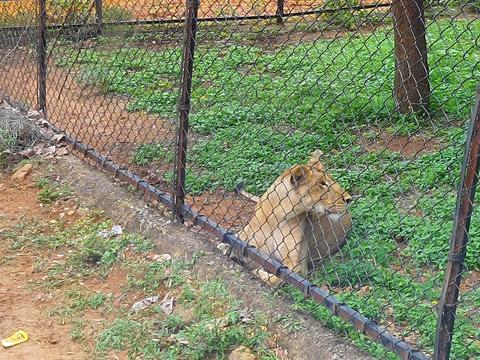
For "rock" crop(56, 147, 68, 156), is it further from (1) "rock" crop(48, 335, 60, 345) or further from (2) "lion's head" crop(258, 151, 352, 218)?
(1) "rock" crop(48, 335, 60, 345)

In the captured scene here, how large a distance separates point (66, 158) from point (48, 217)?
0.92m

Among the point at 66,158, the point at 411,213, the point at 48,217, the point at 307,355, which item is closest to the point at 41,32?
the point at 66,158

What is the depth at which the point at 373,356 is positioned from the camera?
3.29m

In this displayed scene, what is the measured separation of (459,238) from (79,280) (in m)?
2.51

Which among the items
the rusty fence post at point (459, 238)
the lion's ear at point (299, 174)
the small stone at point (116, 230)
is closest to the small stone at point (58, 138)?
the small stone at point (116, 230)

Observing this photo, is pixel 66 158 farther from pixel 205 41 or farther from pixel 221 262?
pixel 205 41

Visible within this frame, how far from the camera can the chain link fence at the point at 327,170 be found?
3.55m

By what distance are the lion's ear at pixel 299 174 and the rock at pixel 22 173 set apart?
2.67m

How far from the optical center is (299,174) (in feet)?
14.1

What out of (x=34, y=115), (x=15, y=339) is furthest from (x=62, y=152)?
(x=15, y=339)

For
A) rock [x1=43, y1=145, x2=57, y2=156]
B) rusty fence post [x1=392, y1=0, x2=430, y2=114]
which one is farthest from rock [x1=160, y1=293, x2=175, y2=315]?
rusty fence post [x1=392, y1=0, x2=430, y2=114]

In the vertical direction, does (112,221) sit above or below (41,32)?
below

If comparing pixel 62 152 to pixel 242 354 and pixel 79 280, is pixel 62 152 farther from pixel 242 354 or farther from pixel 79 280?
pixel 242 354

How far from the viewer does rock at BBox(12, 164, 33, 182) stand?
5949 mm
